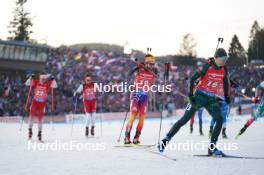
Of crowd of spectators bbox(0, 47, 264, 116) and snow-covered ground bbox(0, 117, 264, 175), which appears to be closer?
snow-covered ground bbox(0, 117, 264, 175)

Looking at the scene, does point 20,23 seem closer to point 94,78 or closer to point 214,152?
point 94,78

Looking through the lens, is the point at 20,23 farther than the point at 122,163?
Yes

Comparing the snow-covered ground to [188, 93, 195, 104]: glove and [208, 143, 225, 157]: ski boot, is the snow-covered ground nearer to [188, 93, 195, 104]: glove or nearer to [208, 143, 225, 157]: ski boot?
[208, 143, 225, 157]: ski boot

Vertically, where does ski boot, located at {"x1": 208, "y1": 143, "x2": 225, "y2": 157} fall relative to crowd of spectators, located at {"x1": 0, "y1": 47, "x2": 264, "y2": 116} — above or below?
below

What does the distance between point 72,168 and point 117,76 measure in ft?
113

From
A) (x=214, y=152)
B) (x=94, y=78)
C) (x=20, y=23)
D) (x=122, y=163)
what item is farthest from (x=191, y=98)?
(x=20, y=23)

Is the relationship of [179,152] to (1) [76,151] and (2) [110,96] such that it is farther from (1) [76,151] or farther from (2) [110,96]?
(2) [110,96]

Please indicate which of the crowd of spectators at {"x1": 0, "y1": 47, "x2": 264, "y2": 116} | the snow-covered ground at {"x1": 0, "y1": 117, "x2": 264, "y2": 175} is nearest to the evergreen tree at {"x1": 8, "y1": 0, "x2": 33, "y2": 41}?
the crowd of spectators at {"x1": 0, "y1": 47, "x2": 264, "y2": 116}

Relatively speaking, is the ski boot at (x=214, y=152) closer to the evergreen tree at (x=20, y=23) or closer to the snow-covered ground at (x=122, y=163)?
the snow-covered ground at (x=122, y=163)

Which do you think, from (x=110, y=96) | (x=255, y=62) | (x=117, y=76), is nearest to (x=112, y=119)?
(x=110, y=96)

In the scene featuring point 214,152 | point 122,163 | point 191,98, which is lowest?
point 122,163

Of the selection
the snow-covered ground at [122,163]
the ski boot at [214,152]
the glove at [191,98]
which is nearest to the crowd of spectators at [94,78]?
the snow-covered ground at [122,163]

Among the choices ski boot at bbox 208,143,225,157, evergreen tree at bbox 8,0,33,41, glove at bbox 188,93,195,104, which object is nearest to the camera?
glove at bbox 188,93,195,104

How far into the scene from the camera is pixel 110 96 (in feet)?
117
